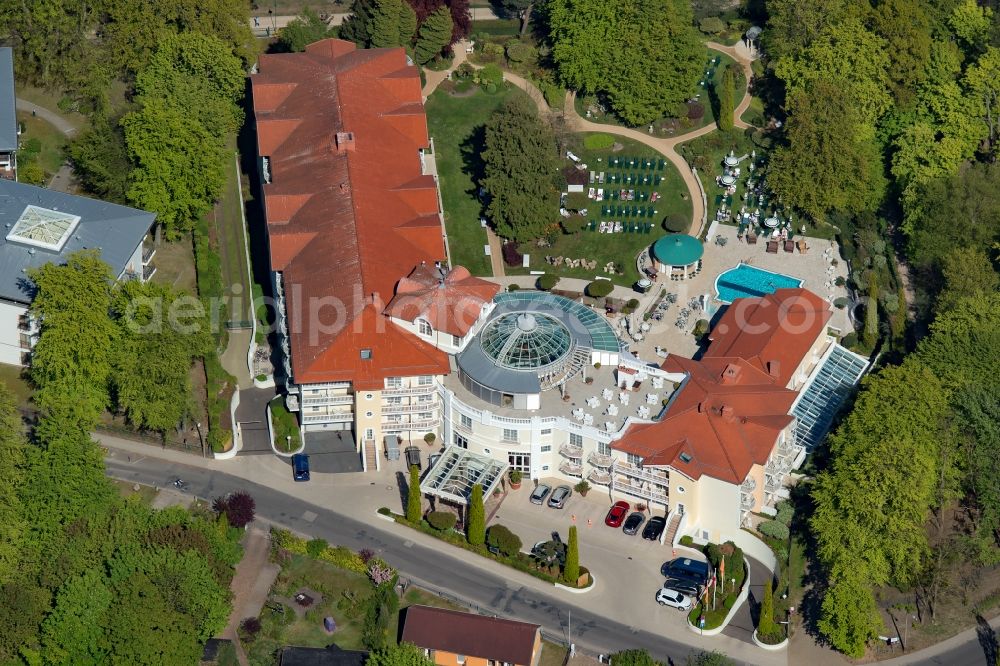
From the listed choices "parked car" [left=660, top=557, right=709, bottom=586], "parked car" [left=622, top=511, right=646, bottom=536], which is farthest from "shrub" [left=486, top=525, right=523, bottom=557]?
"parked car" [left=660, top=557, right=709, bottom=586]

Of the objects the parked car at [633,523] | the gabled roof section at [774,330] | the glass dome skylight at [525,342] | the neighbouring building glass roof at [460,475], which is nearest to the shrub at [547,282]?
the glass dome skylight at [525,342]

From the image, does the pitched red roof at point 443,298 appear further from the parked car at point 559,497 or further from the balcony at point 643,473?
the balcony at point 643,473

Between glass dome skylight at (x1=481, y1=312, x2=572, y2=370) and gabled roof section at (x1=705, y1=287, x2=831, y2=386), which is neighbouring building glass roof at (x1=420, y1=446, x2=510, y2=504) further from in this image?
gabled roof section at (x1=705, y1=287, x2=831, y2=386)

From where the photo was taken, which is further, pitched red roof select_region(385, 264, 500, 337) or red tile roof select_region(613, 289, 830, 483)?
pitched red roof select_region(385, 264, 500, 337)

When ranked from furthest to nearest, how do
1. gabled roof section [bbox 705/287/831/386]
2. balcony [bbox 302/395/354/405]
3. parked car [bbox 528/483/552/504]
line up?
gabled roof section [bbox 705/287/831/386], balcony [bbox 302/395/354/405], parked car [bbox 528/483/552/504]

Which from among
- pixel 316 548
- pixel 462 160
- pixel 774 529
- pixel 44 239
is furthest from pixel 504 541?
pixel 462 160

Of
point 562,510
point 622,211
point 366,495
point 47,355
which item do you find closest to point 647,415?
point 562,510

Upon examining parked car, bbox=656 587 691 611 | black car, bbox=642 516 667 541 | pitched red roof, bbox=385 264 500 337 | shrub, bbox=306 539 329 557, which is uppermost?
pitched red roof, bbox=385 264 500 337

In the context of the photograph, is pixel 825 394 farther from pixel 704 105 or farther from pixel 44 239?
pixel 44 239
